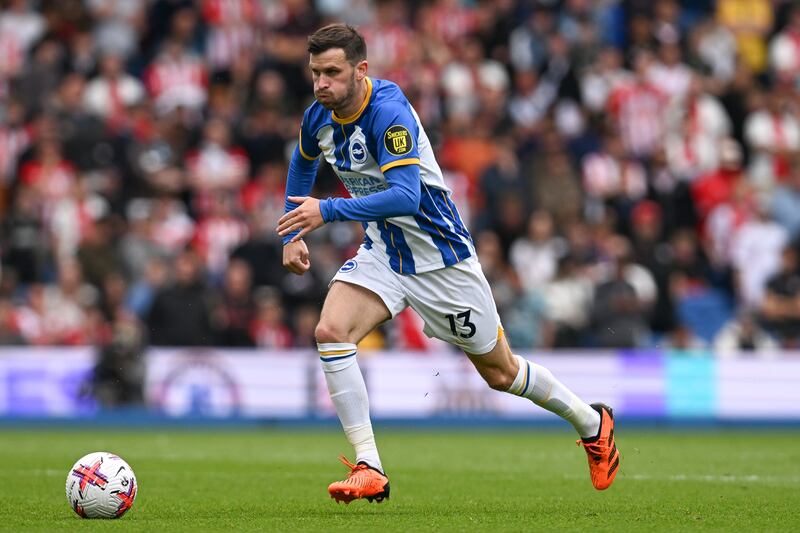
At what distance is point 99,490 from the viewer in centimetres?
731

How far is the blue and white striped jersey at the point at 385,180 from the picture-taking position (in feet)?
26.2

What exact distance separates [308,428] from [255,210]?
9.09 feet

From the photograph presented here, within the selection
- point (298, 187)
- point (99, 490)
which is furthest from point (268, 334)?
point (99, 490)

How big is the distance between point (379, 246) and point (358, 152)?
0.57 meters

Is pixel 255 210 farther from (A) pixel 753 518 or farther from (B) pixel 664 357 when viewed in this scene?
(A) pixel 753 518

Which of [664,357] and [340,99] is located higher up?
[340,99]

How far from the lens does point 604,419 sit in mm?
8750

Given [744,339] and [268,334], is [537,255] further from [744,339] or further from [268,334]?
[268,334]

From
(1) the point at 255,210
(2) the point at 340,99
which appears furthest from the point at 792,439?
(2) the point at 340,99

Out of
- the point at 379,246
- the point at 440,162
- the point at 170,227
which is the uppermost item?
the point at 440,162

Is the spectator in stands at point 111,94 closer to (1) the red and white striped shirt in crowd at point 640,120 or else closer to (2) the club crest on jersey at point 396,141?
(1) the red and white striped shirt in crowd at point 640,120

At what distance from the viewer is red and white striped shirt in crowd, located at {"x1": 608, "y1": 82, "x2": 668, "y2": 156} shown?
65.0ft

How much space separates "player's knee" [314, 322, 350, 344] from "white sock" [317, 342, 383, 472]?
3cm

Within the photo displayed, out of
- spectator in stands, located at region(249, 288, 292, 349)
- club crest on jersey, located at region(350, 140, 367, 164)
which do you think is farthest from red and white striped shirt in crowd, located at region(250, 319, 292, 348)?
club crest on jersey, located at region(350, 140, 367, 164)
